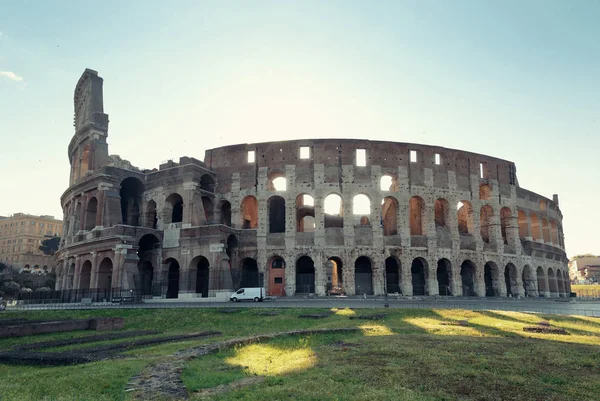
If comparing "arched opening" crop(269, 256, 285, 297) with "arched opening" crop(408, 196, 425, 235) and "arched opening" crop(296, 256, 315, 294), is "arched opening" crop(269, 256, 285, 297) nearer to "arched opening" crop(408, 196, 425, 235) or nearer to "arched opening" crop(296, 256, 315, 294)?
"arched opening" crop(296, 256, 315, 294)

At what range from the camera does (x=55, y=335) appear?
56.6 feet

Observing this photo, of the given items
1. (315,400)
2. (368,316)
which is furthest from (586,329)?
(315,400)

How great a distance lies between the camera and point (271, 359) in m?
10.6

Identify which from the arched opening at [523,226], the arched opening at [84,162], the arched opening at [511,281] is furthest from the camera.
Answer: the arched opening at [523,226]

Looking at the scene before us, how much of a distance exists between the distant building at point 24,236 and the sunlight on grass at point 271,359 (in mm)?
98934

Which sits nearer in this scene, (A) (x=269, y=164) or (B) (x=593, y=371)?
(B) (x=593, y=371)

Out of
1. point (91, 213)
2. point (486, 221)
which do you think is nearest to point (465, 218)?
point (486, 221)

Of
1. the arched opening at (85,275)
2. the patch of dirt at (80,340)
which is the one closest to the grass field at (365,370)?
the patch of dirt at (80,340)

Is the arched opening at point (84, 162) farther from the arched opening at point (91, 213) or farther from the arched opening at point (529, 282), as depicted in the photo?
the arched opening at point (529, 282)

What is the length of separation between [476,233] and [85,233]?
3741 cm

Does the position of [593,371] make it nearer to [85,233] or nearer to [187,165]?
[187,165]

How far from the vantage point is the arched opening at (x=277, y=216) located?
1713 inches

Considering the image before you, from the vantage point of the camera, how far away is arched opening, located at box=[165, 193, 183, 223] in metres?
40.7

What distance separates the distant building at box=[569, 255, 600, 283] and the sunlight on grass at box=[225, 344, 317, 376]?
116m
